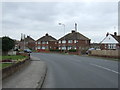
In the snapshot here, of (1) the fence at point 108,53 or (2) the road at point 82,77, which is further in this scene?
(1) the fence at point 108,53

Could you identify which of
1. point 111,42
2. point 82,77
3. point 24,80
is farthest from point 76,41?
point 24,80

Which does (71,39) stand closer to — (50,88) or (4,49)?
(4,49)

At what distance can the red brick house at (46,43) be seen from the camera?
100750mm

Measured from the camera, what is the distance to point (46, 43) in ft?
336

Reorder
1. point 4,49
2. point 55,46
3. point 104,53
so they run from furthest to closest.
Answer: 1. point 55,46
2. point 104,53
3. point 4,49

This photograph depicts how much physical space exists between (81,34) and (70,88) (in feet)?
260

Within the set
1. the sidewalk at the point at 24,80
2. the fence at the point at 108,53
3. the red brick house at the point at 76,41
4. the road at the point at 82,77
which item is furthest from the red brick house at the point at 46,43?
the sidewalk at the point at 24,80

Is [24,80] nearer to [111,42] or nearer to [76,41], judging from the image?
[76,41]

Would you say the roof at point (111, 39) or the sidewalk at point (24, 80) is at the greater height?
the roof at point (111, 39)

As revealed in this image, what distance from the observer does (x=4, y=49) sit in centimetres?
3391

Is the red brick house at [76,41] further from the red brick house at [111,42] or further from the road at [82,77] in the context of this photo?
the road at [82,77]

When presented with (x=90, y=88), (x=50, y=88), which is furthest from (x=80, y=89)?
(x=50, y=88)

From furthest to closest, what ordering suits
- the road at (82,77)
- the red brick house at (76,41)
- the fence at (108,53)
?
the red brick house at (76,41)
the fence at (108,53)
the road at (82,77)

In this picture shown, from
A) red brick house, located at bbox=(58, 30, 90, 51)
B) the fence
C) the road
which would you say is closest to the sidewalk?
the road
